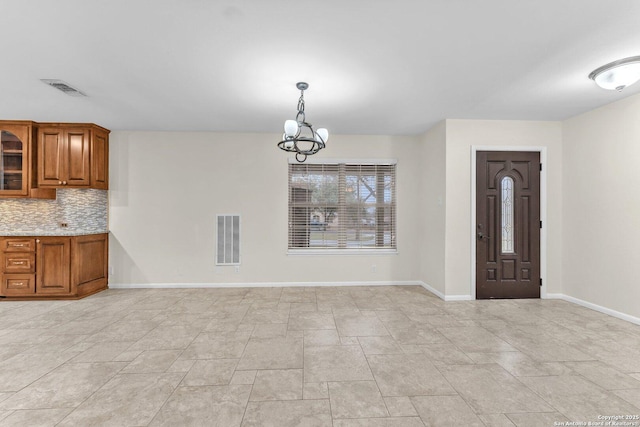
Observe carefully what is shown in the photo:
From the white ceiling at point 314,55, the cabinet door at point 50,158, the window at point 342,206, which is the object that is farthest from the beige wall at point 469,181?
the cabinet door at point 50,158

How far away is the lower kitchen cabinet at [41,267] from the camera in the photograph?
427 cm

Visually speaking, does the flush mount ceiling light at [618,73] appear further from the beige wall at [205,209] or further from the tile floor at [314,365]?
the beige wall at [205,209]

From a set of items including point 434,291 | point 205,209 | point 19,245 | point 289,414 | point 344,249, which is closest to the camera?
point 289,414

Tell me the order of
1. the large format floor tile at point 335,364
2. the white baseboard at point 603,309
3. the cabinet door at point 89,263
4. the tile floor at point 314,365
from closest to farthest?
1. the tile floor at point 314,365
2. the large format floor tile at point 335,364
3. the white baseboard at point 603,309
4. the cabinet door at point 89,263

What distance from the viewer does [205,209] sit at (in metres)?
5.17

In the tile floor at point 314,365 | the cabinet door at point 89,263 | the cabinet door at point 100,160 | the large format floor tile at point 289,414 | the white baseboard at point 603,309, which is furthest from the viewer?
the cabinet door at point 100,160

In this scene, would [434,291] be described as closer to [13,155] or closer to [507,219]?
[507,219]

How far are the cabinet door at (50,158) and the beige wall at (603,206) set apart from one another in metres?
7.54

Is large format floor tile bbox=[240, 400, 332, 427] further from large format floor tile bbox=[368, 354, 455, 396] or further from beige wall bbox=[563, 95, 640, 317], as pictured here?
beige wall bbox=[563, 95, 640, 317]

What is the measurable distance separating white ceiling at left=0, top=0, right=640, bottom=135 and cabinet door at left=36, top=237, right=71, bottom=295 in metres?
1.84

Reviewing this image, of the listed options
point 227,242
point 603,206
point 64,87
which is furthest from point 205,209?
point 603,206

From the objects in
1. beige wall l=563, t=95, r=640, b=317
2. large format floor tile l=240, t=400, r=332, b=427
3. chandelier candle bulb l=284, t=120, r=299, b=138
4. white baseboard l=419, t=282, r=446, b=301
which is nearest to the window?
white baseboard l=419, t=282, r=446, b=301

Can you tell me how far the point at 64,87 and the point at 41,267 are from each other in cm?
266

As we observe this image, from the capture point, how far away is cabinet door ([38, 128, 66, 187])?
450 centimetres
